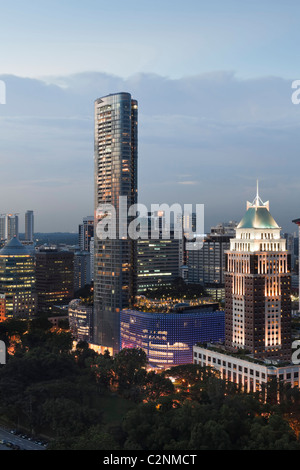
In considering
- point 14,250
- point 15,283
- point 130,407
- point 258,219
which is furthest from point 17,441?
point 14,250

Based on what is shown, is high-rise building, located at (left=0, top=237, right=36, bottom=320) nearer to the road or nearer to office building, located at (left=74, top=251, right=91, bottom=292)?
office building, located at (left=74, top=251, right=91, bottom=292)

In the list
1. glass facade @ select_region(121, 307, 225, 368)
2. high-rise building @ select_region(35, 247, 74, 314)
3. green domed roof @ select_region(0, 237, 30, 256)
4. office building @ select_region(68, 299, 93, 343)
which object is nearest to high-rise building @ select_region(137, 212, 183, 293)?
office building @ select_region(68, 299, 93, 343)

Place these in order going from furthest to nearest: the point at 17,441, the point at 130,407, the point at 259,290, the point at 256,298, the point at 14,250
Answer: the point at 14,250 → the point at 259,290 → the point at 256,298 → the point at 130,407 → the point at 17,441

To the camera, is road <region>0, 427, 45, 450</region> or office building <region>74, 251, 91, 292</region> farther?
office building <region>74, 251, 91, 292</region>

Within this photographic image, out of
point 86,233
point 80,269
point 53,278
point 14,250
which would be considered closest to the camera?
point 14,250

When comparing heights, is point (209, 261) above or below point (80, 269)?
above

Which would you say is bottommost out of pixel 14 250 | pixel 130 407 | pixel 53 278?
pixel 130 407

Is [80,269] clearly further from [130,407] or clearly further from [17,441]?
[17,441]
